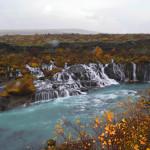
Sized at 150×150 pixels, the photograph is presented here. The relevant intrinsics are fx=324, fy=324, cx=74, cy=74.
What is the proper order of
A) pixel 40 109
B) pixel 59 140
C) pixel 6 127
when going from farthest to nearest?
pixel 40 109
pixel 6 127
pixel 59 140

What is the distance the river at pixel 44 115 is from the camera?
14.9m

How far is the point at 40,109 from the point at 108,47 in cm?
2225

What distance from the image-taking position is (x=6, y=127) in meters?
17.2

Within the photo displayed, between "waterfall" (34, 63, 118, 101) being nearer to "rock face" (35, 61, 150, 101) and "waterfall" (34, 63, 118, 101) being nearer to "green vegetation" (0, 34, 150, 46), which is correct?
"rock face" (35, 61, 150, 101)

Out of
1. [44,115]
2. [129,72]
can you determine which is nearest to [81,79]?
[129,72]

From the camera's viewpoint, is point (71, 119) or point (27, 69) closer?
point (71, 119)

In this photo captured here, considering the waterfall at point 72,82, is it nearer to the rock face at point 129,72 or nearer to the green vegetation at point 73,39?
the rock face at point 129,72

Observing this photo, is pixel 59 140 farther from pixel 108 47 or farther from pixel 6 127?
pixel 108 47

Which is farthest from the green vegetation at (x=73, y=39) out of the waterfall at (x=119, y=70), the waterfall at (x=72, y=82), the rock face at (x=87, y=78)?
the waterfall at (x=72, y=82)

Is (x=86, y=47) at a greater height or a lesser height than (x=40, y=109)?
greater

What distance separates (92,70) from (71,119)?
15535 millimetres

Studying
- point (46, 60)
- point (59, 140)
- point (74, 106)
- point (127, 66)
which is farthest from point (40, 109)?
point (127, 66)

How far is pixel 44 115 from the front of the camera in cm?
1956

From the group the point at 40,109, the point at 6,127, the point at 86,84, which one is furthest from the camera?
the point at 86,84
